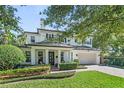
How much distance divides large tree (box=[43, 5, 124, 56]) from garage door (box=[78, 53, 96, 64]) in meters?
2.99

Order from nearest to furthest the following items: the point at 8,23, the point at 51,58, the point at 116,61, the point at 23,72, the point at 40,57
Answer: the point at 8,23 → the point at 23,72 → the point at 116,61 → the point at 40,57 → the point at 51,58

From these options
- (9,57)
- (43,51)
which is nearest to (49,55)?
(43,51)

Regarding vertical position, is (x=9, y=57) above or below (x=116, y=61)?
above

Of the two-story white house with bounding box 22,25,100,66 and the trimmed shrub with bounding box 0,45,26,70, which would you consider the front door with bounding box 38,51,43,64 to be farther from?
the trimmed shrub with bounding box 0,45,26,70

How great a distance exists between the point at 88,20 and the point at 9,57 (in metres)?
6.62

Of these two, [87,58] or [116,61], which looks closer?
[87,58]

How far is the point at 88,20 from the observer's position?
643 cm

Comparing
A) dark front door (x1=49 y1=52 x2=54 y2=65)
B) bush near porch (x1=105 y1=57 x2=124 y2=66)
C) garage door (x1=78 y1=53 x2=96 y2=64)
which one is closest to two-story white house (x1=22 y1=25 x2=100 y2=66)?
dark front door (x1=49 y1=52 x2=54 y2=65)

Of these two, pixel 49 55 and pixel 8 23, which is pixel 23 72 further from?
pixel 8 23

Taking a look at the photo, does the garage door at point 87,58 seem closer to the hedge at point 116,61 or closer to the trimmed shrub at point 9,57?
the hedge at point 116,61

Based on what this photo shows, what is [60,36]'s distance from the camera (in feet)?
22.4

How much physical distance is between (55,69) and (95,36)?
22.4ft

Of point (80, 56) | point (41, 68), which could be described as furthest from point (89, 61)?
point (41, 68)

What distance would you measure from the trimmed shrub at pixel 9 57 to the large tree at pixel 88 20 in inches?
215
